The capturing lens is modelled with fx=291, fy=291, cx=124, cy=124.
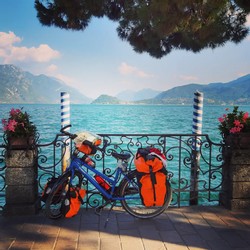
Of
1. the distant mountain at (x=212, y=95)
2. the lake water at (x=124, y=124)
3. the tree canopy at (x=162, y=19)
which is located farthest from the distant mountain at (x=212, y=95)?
the tree canopy at (x=162, y=19)

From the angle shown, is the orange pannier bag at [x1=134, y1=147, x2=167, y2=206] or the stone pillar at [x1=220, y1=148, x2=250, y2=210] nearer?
the orange pannier bag at [x1=134, y1=147, x2=167, y2=206]

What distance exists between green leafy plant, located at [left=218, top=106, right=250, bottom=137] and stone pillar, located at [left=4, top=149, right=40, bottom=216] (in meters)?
2.92

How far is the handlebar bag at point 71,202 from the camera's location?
3.89 m

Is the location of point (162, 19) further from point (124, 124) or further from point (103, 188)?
point (124, 124)

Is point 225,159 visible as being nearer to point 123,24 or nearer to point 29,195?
point 29,195

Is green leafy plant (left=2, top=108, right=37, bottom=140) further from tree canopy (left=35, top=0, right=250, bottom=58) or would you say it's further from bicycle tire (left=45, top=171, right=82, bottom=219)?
tree canopy (left=35, top=0, right=250, bottom=58)

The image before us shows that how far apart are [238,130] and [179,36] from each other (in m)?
3.49

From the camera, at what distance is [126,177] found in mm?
3941

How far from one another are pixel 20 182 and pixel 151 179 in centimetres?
187

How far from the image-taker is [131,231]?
365cm

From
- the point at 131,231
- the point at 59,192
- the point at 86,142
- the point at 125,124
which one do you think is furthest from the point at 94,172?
the point at 125,124

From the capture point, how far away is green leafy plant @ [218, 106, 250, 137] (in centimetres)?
430

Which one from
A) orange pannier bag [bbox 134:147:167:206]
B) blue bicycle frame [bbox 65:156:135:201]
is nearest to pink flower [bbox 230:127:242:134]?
orange pannier bag [bbox 134:147:167:206]

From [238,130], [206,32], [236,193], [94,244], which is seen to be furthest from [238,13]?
[94,244]
